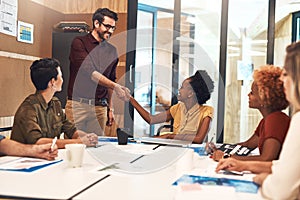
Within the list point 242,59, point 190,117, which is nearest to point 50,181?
point 190,117

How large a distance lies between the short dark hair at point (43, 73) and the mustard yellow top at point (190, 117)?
1210 mm

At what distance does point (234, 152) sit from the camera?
88.5 inches

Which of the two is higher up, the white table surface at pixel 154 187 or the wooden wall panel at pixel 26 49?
the wooden wall panel at pixel 26 49

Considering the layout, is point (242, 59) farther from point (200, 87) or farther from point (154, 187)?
point (154, 187)

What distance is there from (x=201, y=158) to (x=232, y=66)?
11.2 ft

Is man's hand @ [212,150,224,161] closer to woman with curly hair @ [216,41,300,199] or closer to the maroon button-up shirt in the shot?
woman with curly hair @ [216,41,300,199]

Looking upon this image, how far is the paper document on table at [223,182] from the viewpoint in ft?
4.82

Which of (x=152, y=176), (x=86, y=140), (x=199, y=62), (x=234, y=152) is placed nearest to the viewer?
(x=152, y=176)

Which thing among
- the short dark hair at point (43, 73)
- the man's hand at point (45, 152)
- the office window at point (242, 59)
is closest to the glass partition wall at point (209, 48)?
the office window at point (242, 59)

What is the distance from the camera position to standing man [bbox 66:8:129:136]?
362 cm

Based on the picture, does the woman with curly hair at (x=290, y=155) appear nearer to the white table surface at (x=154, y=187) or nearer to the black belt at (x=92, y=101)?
the white table surface at (x=154, y=187)

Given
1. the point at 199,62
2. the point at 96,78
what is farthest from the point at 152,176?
the point at 199,62

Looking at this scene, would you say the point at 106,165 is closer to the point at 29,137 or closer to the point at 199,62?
the point at 29,137

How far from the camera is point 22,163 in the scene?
1.85 m
